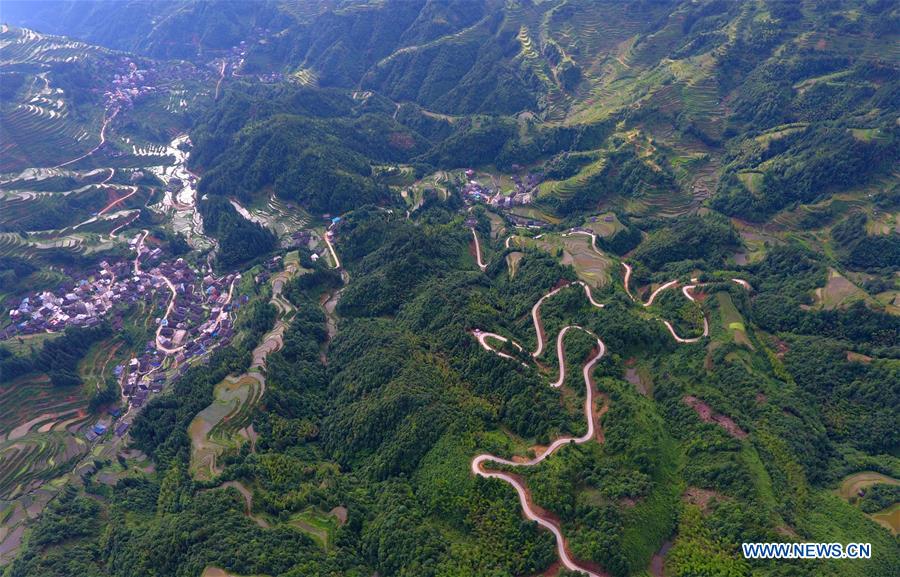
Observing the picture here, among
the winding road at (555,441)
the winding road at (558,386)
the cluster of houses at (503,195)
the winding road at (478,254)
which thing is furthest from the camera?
the cluster of houses at (503,195)

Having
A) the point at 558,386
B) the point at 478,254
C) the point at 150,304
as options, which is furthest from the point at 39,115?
the point at 558,386

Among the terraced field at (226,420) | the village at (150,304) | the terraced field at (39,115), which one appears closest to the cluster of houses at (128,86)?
the terraced field at (39,115)

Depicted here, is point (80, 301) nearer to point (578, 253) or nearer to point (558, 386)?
point (558, 386)

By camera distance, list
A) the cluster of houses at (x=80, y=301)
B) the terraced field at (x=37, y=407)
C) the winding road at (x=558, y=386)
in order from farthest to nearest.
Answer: the cluster of houses at (x=80, y=301) → the terraced field at (x=37, y=407) → the winding road at (x=558, y=386)

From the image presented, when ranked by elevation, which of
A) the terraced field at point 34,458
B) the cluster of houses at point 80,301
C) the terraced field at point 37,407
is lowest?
the terraced field at point 34,458

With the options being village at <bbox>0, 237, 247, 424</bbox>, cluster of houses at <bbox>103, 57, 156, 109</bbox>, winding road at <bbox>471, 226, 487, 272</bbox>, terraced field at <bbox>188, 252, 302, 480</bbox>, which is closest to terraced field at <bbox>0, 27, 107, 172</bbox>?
cluster of houses at <bbox>103, 57, 156, 109</bbox>

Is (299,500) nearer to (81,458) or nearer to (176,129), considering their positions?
(81,458)

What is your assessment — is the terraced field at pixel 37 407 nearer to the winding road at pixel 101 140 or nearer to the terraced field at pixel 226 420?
the terraced field at pixel 226 420

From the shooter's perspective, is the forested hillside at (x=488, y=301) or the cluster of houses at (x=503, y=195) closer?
the forested hillside at (x=488, y=301)

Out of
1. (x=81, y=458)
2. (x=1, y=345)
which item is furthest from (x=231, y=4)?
(x=81, y=458)
